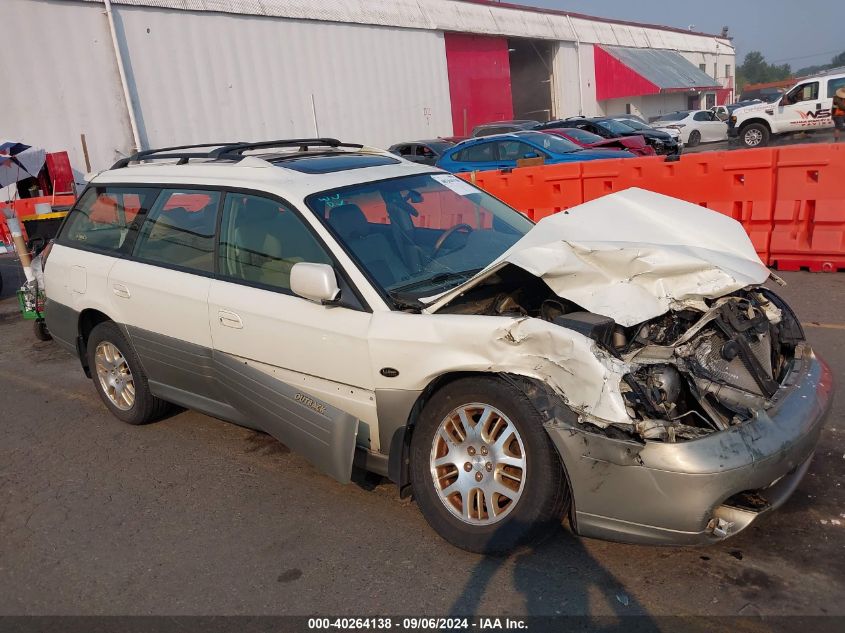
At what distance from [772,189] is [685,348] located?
557 cm

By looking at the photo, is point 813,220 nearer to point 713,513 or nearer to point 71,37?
point 713,513

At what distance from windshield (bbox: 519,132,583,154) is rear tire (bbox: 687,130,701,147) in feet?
50.0

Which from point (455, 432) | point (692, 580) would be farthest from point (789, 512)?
point (455, 432)

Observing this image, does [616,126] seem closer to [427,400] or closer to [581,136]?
[581,136]

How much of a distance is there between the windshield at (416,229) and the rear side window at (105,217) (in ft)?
5.47

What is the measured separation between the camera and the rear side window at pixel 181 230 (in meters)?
4.39

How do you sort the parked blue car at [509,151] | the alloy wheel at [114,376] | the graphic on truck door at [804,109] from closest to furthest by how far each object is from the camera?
the alloy wheel at [114,376], the parked blue car at [509,151], the graphic on truck door at [804,109]

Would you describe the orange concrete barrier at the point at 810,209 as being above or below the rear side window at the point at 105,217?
below

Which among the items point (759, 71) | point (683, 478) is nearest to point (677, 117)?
point (683, 478)

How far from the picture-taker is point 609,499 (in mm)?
2885

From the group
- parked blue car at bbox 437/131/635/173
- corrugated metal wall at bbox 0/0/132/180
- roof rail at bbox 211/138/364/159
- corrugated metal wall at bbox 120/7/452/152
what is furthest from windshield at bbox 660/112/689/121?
roof rail at bbox 211/138/364/159

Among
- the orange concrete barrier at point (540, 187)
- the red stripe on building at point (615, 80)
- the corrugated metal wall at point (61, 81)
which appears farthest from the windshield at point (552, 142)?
the red stripe on building at point (615, 80)

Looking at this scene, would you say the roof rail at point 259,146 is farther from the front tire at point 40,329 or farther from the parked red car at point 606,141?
the parked red car at point 606,141

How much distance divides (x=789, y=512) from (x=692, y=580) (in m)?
0.76
